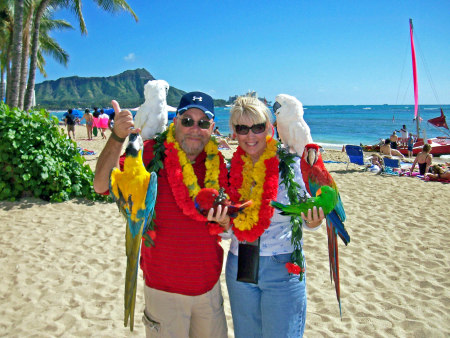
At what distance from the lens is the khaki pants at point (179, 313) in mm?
1893

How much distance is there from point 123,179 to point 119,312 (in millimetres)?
2151

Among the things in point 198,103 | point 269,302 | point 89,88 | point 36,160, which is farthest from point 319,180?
point 89,88

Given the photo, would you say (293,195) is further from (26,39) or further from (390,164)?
(26,39)

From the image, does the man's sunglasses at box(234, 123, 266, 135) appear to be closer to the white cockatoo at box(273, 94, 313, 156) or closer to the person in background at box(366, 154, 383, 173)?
the white cockatoo at box(273, 94, 313, 156)

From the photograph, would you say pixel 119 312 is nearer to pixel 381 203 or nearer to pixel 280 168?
pixel 280 168

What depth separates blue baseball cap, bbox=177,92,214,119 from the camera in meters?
2.02

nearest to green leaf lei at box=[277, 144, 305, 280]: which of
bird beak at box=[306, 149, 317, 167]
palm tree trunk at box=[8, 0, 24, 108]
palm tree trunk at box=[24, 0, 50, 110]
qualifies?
bird beak at box=[306, 149, 317, 167]

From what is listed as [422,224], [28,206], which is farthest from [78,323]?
A: [422,224]

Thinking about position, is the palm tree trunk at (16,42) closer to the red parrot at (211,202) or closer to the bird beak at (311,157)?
the red parrot at (211,202)

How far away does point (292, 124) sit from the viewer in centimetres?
207

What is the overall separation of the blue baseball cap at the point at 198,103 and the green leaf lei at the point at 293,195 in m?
0.56

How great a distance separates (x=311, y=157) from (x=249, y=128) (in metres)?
0.43

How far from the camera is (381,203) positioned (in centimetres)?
713

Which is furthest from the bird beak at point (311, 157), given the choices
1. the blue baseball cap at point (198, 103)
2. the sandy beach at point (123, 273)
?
the sandy beach at point (123, 273)
